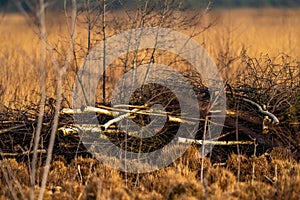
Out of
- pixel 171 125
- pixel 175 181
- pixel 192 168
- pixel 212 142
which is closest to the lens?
pixel 175 181

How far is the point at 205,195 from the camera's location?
3408 millimetres

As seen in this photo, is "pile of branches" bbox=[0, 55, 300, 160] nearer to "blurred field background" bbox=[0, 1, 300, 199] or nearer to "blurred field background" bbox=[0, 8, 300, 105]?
"blurred field background" bbox=[0, 1, 300, 199]

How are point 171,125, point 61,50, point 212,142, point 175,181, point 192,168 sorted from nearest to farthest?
point 175,181, point 192,168, point 212,142, point 171,125, point 61,50

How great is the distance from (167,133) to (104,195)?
3.90 ft

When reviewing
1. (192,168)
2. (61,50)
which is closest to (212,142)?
(192,168)

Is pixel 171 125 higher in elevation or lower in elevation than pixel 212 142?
higher

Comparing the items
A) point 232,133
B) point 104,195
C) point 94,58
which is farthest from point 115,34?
point 104,195

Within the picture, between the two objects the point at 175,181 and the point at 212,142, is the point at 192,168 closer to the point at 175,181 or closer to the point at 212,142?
the point at 212,142

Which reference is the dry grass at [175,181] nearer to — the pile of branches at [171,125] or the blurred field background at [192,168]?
the blurred field background at [192,168]

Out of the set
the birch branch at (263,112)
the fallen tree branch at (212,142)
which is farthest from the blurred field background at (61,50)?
the fallen tree branch at (212,142)

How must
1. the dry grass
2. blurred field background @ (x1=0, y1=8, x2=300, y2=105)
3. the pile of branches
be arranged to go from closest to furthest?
the dry grass
the pile of branches
blurred field background @ (x1=0, y1=8, x2=300, y2=105)

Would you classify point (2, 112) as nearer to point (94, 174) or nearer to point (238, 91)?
point (94, 174)

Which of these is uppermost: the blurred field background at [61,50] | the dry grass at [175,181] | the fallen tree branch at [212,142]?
the blurred field background at [61,50]

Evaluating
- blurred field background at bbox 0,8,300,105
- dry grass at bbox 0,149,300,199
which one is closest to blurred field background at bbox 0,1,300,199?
dry grass at bbox 0,149,300,199
